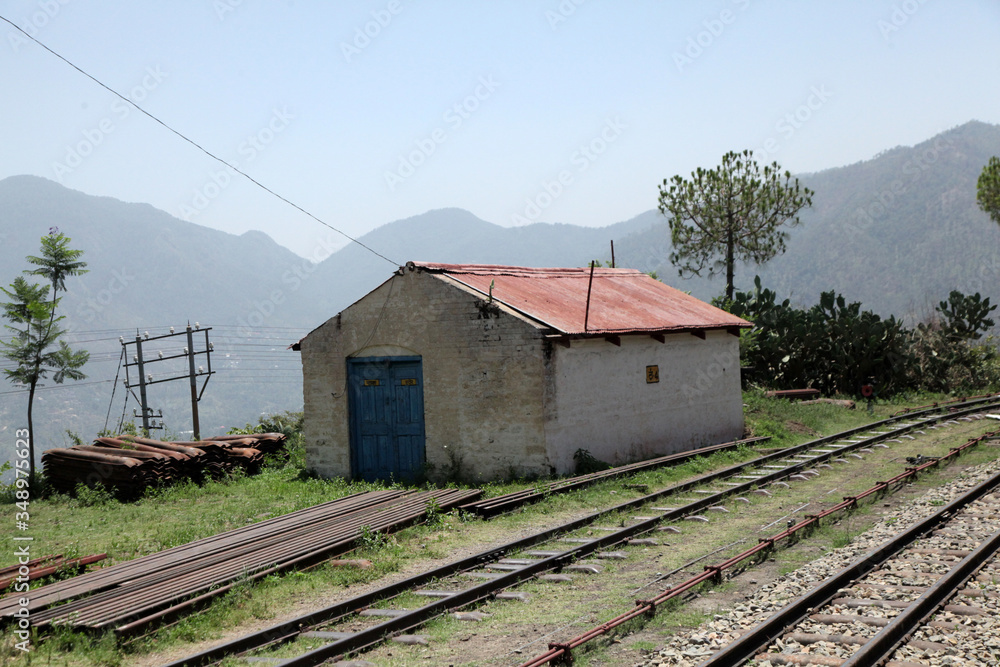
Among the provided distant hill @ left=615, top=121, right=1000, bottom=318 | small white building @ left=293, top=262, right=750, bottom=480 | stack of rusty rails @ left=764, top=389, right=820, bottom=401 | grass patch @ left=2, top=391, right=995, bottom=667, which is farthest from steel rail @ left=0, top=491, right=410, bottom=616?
distant hill @ left=615, top=121, right=1000, bottom=318

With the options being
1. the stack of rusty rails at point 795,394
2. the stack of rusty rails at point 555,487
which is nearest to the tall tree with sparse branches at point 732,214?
the stack of rusty rails at point 795,394

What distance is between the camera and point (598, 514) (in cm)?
1126

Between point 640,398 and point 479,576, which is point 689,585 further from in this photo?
point 640,398

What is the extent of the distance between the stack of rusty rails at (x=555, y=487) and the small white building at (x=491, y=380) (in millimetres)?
892

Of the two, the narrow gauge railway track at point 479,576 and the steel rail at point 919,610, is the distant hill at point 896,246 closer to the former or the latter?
the narrow gauge railway track at point 479,576

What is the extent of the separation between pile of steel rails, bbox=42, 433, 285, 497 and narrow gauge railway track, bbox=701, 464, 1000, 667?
43.3 feet

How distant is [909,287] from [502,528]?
108 m

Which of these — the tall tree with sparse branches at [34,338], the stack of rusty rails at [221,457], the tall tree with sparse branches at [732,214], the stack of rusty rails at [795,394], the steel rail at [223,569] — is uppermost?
the tall tree with sparse branches at [732,214]

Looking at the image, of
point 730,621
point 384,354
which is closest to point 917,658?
point 730,621

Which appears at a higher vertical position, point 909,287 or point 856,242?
point 856,242

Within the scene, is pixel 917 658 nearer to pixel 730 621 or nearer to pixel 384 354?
pixel 730 621

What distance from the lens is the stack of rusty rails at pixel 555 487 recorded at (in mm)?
11964

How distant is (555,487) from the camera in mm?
13102

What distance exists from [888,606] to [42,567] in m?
9.19
